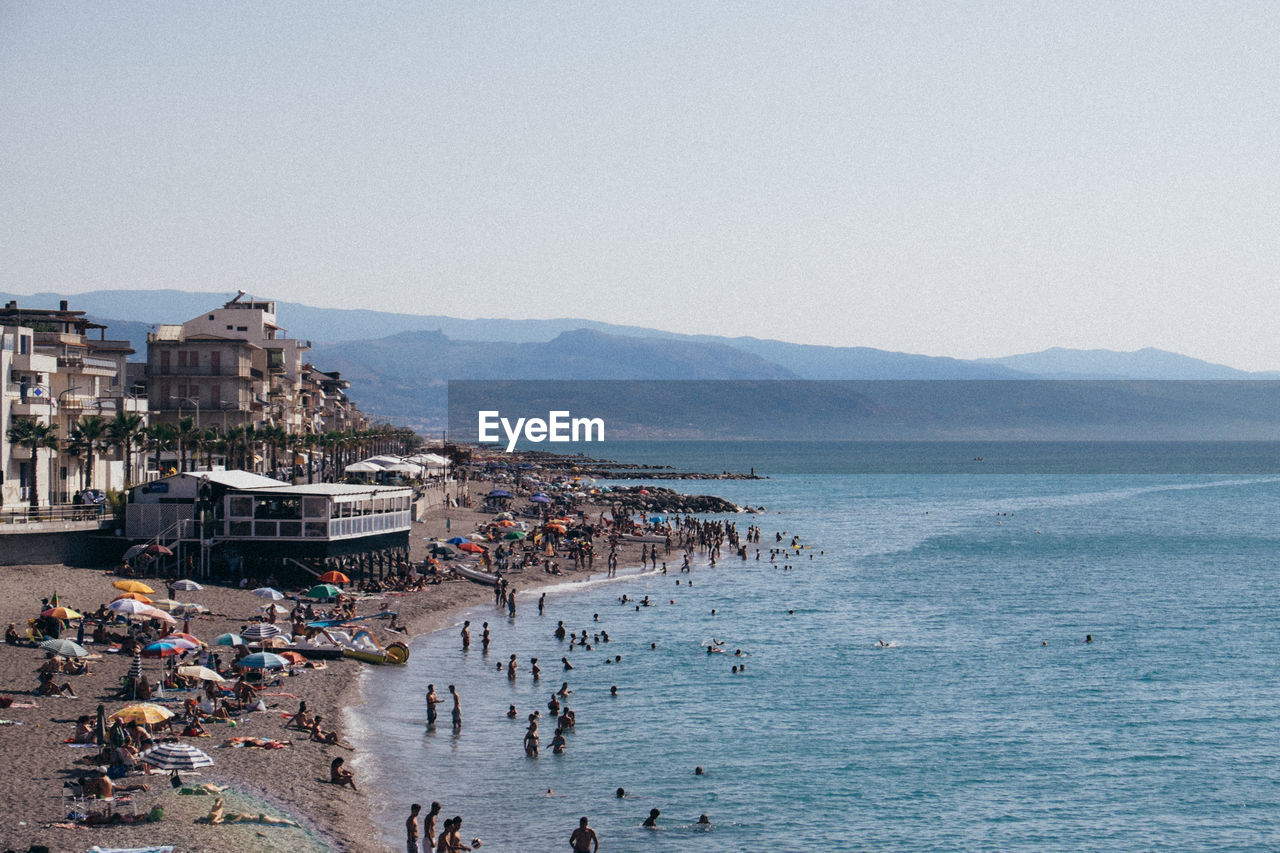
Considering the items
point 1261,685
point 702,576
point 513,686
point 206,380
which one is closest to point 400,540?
point 513,686

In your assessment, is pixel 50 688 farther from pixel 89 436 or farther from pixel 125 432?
pixel 125 432

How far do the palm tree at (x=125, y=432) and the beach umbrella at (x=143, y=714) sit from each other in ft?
99.2

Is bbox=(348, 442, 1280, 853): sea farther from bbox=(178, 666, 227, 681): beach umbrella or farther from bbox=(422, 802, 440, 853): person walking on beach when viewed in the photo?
bbox=(178, 666, 227, 681): beach umbrella

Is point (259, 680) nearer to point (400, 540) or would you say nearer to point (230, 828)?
point (230, 828)

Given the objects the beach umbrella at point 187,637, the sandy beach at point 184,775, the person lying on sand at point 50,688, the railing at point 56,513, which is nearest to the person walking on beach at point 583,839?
the sandy beach at point 184,775

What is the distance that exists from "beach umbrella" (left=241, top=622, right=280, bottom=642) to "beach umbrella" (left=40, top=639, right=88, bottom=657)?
200 inches

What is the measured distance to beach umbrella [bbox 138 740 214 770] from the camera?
2639 cm

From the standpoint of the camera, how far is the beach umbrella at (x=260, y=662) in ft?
117

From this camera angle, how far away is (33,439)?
51438 millimetres

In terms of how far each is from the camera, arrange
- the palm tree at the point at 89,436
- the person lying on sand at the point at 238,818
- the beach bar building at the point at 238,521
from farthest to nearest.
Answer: the palm tree at the point at 89,436 < the beach bar building at the point at 238,521 < the person lying on sand at the point at 238,818

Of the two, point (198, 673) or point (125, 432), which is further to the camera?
point (125, 432)

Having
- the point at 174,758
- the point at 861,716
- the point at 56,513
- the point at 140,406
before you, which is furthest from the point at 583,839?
the point at 140,406

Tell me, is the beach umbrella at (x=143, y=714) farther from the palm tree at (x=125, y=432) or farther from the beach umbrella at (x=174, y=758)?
the palm tree at (x=125, y=432)

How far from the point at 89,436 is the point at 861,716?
34.8 metres
